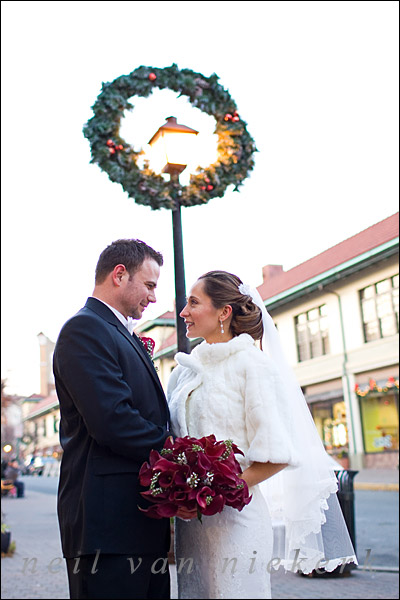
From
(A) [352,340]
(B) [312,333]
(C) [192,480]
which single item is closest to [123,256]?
(C) [192,480]

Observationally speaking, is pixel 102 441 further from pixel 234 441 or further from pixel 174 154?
pixel 174 154

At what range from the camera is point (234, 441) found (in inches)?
127

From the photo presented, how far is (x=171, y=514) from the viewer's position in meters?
2.83

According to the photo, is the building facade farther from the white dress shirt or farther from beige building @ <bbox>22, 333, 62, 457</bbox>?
beige building @ <bbox>22, 333, 62, 457</bbox>

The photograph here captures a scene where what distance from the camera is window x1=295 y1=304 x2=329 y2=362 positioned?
2873cm

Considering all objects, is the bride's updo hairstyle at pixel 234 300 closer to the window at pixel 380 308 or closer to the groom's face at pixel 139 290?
the groom's face at pixel 139 290

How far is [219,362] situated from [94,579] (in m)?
1.12

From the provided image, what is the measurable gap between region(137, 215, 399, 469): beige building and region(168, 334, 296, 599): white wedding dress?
66.8ft

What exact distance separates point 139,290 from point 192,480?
3.35 feet

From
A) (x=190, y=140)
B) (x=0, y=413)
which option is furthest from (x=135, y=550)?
(x=0, y=413)

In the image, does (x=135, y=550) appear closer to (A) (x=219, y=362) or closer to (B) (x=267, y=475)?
(B) (x=267, y=475)

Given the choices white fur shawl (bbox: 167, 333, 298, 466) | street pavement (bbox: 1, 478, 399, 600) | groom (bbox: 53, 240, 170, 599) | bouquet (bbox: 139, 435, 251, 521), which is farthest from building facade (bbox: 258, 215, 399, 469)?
bouquet (bbox: 139, 435, 251, 521)

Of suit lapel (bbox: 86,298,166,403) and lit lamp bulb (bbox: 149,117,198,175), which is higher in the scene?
lit lamp bulb (bbox: 149,117,198,175)

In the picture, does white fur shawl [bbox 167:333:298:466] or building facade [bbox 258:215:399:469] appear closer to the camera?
white fur shawl [bbox 167:333:298:466]
